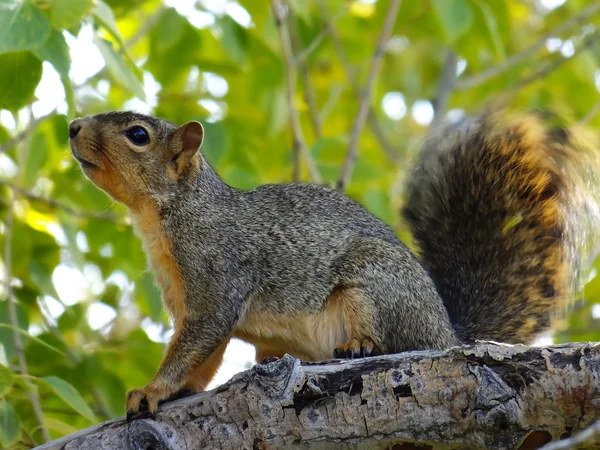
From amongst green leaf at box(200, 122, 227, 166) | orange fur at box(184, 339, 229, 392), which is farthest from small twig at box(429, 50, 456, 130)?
orange fur at box(184, 339, 229, 392)

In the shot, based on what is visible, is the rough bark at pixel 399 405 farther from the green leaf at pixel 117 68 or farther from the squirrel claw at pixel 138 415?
the green leaf at pixel 117 68

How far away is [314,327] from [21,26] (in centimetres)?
131

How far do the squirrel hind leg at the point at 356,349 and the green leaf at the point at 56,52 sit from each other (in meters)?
1.15

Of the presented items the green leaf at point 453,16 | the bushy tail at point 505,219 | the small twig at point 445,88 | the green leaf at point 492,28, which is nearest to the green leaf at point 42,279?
the bushy tail at point 505,219

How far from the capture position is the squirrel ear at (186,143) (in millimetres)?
3023

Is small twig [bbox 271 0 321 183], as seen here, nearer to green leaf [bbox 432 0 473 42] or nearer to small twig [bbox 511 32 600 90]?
green leaf [bbox 432 0 473 42]

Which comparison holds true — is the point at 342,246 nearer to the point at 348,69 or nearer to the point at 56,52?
the point at 56,52

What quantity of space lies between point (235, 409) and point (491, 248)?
4.26 feet

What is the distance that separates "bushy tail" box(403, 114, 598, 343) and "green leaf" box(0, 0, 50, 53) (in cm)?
157

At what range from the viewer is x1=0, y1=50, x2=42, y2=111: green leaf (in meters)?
2.49

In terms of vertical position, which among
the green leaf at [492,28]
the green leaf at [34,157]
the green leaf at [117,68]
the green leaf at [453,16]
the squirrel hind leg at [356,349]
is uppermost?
the green leaf at [492,28]

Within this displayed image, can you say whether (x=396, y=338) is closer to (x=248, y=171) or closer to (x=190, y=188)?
(x=190, y=188)

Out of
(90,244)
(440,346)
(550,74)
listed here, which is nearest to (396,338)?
(440,346)

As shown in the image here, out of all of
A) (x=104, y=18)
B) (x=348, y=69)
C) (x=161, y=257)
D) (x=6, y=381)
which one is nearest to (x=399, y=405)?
(x=6, y=381)
